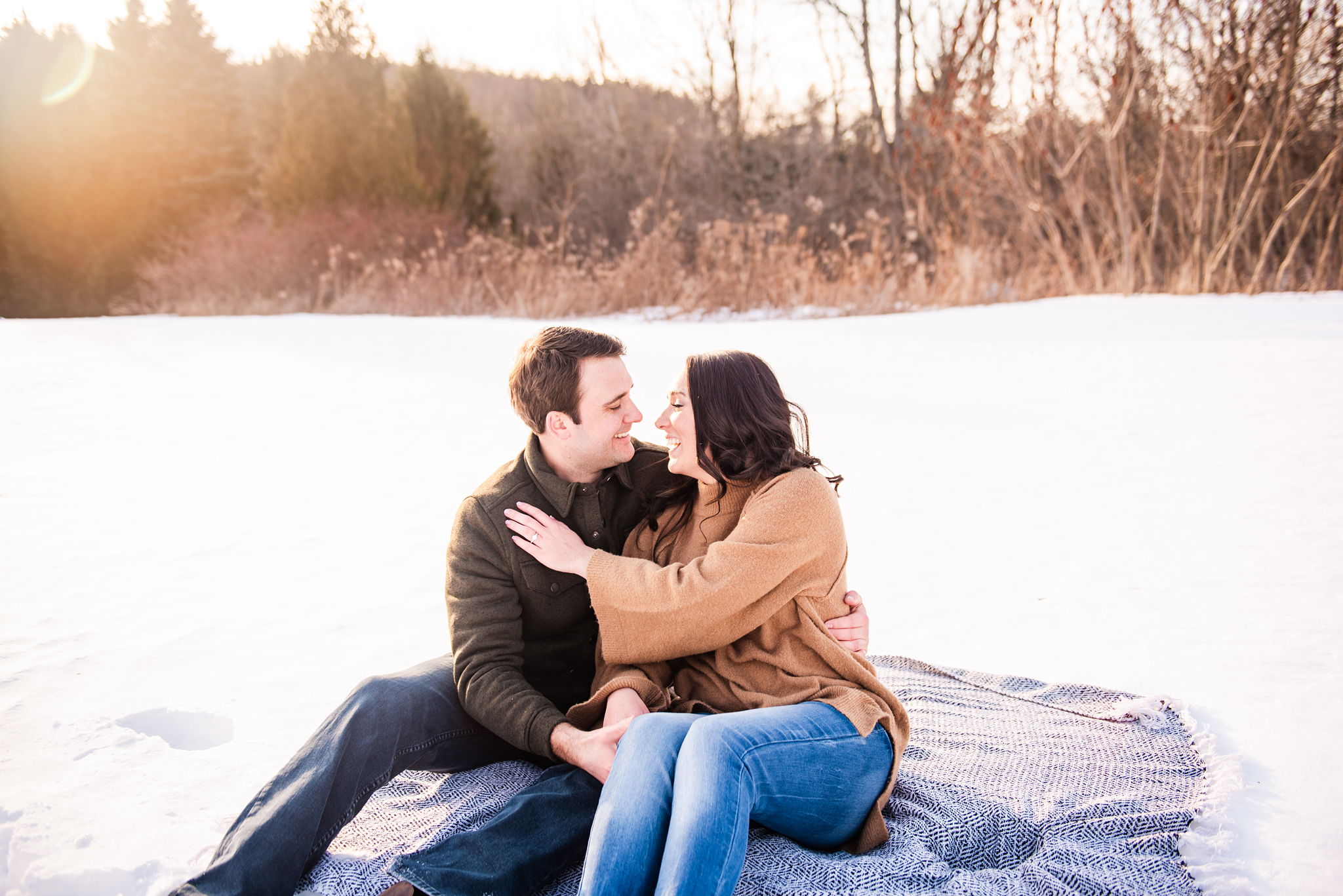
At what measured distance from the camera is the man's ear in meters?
2.19

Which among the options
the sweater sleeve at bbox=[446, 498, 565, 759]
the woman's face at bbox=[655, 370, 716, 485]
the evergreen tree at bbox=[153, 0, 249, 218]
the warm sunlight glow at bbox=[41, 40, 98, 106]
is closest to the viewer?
the sweater sleeve at bbox=[446, 498, 565, 759]

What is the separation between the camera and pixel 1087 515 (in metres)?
3.89

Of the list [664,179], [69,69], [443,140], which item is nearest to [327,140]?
[443,140]

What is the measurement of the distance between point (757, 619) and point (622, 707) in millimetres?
346

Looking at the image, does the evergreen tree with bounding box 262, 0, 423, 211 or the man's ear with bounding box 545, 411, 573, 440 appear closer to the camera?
the man's ear with bounding box 545, 411, 573, 440

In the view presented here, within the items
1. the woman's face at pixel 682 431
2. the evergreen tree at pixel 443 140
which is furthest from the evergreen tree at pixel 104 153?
the woman's face at pixel 682 431

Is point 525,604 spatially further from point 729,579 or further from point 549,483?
point 729,579

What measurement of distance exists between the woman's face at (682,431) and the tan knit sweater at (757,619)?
0.53 ft

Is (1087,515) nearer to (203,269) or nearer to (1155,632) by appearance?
(1155,632)

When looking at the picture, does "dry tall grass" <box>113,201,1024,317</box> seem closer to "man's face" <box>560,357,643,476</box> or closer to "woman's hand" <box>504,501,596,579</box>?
"man's face" <box>560,357,643,476</box>

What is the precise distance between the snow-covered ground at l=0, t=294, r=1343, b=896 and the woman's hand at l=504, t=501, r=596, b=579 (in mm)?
933

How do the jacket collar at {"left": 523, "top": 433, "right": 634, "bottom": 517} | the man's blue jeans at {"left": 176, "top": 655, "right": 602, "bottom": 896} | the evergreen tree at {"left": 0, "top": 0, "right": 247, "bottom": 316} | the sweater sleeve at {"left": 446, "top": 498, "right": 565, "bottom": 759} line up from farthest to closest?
the evergreen tree at {"left": 0, "top": 0, "right": 247, "bottom": 316}
the jacket collar at {"left": 523, "top": 433, "right": 634, "bottom": 517}
the sweater sleeve at {"left": 446, "top": 498, "right": 565, "bottom": 759}
the man's blue jeans at {"left": 176, "top": 655, "right": 602, "bottom": 896}

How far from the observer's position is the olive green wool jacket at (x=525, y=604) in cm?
196

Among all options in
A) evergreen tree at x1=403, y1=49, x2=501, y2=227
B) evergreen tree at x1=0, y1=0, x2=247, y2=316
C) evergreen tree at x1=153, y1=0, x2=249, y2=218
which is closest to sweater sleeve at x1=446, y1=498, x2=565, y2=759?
evergreen tree at x1=403, y1=49, x2=501, y2=227
